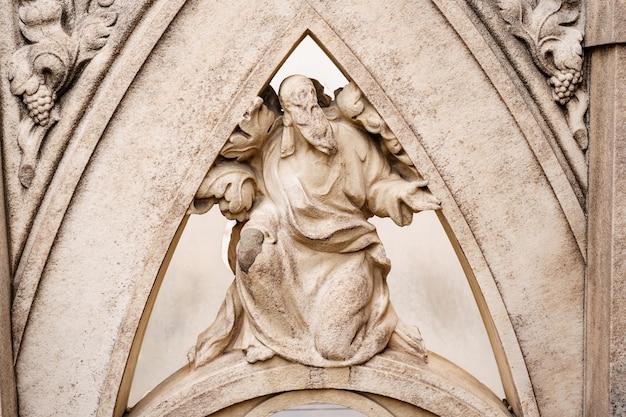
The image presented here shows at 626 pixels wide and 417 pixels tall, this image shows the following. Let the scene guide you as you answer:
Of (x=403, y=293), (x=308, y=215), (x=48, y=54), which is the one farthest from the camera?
(x=403, y=293)

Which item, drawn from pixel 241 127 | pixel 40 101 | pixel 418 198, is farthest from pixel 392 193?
pixel 40 101

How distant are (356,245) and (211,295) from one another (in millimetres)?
2144

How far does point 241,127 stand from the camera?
434 cm

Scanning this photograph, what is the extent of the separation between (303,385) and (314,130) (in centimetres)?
81

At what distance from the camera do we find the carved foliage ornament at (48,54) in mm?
4273

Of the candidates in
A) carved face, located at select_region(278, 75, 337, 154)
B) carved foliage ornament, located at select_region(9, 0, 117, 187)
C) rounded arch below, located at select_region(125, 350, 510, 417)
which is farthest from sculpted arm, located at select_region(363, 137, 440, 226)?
carved foliage ornament, located at select_region(9, 0, 117, 187)

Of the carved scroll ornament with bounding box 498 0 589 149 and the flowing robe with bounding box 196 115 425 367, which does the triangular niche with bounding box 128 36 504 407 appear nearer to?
the flowing robe with bounding box 196 115 425 367

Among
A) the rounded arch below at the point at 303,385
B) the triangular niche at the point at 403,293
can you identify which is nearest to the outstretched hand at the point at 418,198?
the rounded arch below at the point at 303,385

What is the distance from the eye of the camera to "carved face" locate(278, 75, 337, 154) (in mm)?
4312

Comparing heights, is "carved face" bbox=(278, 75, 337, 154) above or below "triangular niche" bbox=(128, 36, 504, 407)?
below

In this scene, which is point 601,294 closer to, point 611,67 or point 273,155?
point 611,67

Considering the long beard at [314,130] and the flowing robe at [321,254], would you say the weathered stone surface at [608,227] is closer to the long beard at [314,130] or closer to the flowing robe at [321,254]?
A: the flowing robe at [321,254]

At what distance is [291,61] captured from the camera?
20.6 feet

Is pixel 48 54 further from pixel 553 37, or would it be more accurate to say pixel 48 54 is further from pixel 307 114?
pixel 553 37
